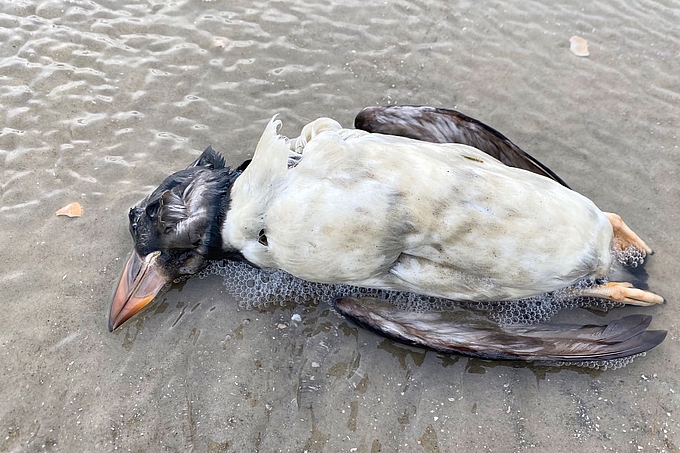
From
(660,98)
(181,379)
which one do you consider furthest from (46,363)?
(660,98)

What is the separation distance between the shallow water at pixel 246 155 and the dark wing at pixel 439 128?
0.65m

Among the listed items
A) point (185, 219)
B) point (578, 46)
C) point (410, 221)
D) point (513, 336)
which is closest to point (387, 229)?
point (410, 221)

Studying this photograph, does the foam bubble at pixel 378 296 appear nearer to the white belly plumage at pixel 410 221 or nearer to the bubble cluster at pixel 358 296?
the bubble cluster at pixel 358 296

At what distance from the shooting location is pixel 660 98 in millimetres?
3855

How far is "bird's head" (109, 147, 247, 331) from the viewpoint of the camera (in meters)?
2.64

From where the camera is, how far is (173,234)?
265cm

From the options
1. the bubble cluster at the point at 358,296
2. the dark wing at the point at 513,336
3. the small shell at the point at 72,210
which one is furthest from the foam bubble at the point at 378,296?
the small shell at the point at 72,210

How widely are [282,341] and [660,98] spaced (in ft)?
11.5

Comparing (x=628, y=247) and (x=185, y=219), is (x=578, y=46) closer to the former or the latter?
(x=628, y=247)

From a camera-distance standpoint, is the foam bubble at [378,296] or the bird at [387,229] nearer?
the bird at [387,229]

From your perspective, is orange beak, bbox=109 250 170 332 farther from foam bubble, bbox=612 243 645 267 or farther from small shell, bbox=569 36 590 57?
small shell, bbox=569 36 590 57

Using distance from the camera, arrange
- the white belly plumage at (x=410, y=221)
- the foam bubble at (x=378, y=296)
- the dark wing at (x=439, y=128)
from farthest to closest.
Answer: the dark wing at (x=439, y=128) → the foam bubble at (x=378, y=296) → the white belly plumage at (x=410, y=221)

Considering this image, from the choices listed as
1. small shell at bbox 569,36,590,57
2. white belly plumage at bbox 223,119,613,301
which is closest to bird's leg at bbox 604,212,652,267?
white belly plumage at bbox 223,119,613,301

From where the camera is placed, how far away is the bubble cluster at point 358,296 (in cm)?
283
